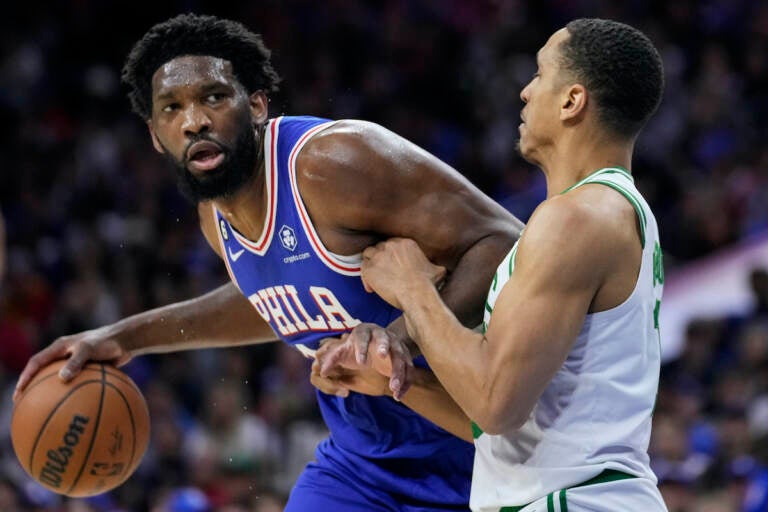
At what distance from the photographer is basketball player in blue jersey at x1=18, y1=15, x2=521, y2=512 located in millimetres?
3285

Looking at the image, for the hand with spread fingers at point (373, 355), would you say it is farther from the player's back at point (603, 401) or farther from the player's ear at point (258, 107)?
the player's ear at point (258, 107)

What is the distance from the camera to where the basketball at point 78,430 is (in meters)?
3.67

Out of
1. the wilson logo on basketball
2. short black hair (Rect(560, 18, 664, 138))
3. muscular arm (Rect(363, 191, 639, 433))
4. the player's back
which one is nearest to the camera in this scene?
muscular arm (Rect(363, 191, 639, 433))

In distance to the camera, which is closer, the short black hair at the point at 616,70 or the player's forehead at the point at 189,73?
the short black hair at the point at 616,70

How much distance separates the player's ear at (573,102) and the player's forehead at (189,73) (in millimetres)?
1206

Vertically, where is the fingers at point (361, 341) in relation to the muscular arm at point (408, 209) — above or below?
below

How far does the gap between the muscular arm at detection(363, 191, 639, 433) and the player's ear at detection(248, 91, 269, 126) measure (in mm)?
1314

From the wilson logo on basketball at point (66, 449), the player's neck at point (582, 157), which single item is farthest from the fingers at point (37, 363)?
the player's neck at point (582, 157)

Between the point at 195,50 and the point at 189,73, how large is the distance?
0.33 feet

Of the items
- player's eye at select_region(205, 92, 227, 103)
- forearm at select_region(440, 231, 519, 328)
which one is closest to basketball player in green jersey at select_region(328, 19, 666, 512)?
forearm at select_region(440, 231, 519, 328)

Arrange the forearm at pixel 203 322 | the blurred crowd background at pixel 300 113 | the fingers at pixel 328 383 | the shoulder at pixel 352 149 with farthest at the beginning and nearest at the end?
1. the blurred crowd background at pixel 300 113
2. the forearm at pixel 203 322
3. the shoulder at pixel 352 149
4. the fingers at pixel 328 383

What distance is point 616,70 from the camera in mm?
2684

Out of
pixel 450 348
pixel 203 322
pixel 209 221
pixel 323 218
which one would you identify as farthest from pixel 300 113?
pixel 450 348

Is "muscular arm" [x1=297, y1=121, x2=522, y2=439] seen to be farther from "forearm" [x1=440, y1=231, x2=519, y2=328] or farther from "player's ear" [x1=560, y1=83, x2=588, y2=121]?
"player's ear" [x1=560, y1=83, x2=588, y2=121]
